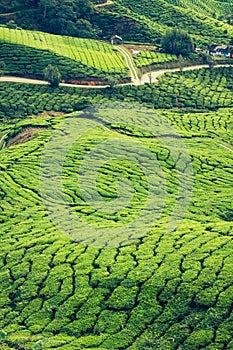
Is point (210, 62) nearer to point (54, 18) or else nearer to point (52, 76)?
point (52, 76)

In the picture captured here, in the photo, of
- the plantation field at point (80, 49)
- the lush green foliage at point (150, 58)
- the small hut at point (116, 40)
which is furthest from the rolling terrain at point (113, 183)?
the small hut at point (116, 40)

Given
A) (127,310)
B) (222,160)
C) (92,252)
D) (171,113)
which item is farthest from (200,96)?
(127,310)

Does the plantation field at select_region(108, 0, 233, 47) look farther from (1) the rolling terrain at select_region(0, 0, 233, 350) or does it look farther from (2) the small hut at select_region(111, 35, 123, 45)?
(2) the small hut at select_region(111, 35, 123, 45)

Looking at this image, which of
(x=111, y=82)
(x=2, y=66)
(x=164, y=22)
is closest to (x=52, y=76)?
(x=2, y=66)

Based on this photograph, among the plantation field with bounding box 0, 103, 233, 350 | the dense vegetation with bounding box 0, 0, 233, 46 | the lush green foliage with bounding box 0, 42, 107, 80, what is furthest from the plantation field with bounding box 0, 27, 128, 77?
the plantation field with bounding box 0, 103, 233, 350

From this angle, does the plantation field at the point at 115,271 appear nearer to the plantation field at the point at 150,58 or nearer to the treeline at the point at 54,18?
the plantation field at the point at 150,58

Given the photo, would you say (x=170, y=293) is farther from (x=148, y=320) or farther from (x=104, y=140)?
(x=104, y=140)
